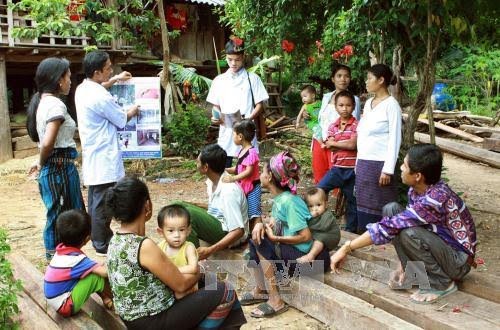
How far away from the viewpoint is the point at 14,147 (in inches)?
448

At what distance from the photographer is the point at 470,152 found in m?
11.3

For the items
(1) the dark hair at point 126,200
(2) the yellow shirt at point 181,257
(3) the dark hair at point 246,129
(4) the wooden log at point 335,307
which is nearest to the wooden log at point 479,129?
(3) the dark hair at point 246,129

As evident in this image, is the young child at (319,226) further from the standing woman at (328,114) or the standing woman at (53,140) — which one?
the standing woman at (53,140)

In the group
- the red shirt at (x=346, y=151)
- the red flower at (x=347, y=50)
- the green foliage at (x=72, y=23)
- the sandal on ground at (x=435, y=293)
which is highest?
the green foliage at (x=72, y=23)

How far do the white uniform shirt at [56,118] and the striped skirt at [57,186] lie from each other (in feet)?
0.24

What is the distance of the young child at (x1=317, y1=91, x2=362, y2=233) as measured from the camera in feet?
16.0

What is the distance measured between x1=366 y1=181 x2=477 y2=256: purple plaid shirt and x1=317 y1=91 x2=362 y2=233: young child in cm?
176

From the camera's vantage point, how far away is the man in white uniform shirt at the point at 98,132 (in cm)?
427

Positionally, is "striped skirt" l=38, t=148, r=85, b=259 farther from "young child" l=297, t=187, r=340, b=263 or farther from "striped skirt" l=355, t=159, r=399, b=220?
"striped skirt" l=355, t=159, r=399, b=220

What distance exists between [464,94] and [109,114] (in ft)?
48.4

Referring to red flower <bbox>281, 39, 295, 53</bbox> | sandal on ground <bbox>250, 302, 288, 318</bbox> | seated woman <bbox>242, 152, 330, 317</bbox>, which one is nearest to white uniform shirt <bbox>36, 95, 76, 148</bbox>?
seated woman <bbox>242, 152, 330, 317</bbox>

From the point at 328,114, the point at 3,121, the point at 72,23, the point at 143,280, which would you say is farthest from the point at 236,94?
the point at 3,121

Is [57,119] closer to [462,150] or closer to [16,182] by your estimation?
[16,182]

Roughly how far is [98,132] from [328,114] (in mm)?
2376
